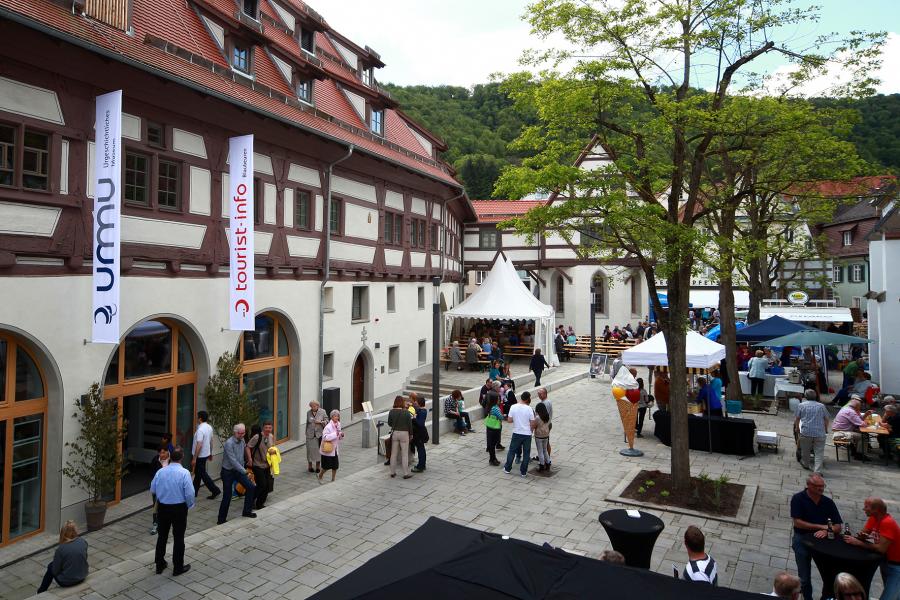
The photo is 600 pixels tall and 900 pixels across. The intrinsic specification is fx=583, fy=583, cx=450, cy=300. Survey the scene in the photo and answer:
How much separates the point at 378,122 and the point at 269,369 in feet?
34.3

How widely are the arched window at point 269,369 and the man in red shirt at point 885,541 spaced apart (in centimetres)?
1144

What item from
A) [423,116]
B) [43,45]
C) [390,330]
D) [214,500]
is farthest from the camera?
[423,116]

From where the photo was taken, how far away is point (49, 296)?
901cm

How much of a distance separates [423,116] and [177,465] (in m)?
50.1

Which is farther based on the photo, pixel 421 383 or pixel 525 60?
pixel 421 383

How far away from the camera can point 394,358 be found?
2116cm

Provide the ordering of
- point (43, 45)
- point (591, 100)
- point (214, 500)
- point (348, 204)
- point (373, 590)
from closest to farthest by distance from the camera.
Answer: point (373, 590)
point (43, 45)
point (591, 100)
point (214, 500)
point (348, 204)

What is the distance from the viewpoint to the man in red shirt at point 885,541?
5848 millimetres

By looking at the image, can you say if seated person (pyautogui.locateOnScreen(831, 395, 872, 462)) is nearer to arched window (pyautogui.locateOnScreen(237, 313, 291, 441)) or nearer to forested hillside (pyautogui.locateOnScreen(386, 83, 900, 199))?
arched window (pyautogui.locateOnScreen(237, 313, 291, 441))

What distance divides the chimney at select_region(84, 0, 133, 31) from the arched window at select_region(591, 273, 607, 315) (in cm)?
2719

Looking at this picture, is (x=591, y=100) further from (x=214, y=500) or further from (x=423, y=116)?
(x=423, y=116)

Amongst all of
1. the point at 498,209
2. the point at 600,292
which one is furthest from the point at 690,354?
the point at 498,209

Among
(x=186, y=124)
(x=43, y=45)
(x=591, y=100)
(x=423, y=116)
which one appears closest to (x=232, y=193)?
(x=186, y=124)

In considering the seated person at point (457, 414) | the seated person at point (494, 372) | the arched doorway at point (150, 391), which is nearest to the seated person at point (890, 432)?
the seated person at point (457, 414)
